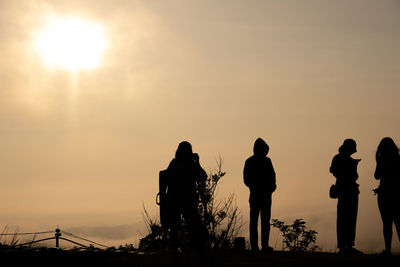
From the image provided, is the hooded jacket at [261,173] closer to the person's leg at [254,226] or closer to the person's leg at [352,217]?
the person's leg at [254,226]

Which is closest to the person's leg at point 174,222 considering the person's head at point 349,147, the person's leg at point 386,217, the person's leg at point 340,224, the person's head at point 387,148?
the person's leg at point 340,224

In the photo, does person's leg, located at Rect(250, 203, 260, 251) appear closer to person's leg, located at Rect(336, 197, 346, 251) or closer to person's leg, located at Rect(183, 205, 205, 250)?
person's leg, located at Rect(336, 197, 346, 251)

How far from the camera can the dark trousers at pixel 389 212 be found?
45.1 feet

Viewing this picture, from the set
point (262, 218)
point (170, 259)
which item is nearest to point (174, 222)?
point (170, 259)

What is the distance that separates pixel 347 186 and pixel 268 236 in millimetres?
1852

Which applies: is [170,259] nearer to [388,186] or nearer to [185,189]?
[185,189]

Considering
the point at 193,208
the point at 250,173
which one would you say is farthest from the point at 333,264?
the point at 250,173

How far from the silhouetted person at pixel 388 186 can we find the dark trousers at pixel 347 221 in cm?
70

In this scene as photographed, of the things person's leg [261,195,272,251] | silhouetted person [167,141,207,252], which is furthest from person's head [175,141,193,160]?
person's leg [261,195,272,251]

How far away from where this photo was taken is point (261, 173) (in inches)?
565

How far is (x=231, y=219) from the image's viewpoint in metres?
20.7

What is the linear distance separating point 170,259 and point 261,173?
2679mm

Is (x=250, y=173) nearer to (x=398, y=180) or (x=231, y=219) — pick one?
(x=398, y=180)

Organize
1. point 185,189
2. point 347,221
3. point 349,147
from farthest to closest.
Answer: point 347,221
point 349,147
point 185,189
